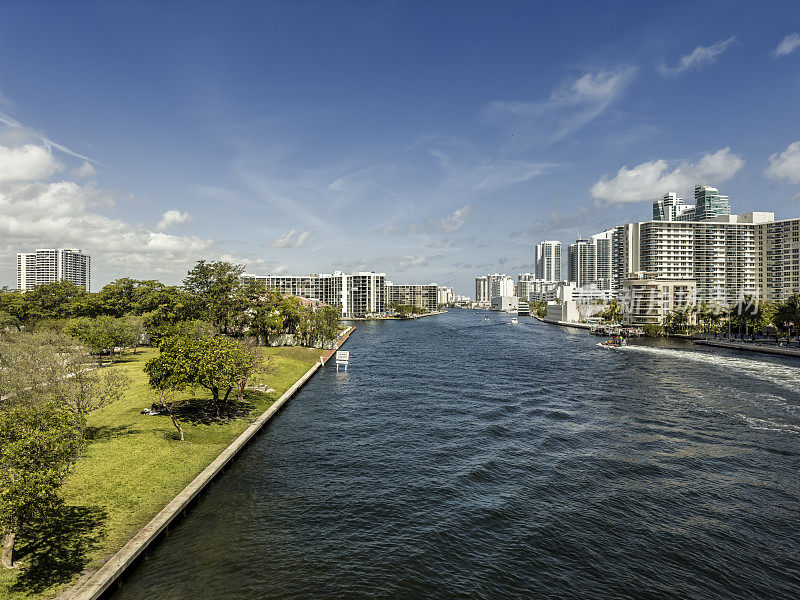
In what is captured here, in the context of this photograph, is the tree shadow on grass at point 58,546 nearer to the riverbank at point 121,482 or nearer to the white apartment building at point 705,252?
the riverbank at point 121,482

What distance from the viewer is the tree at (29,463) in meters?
13.6

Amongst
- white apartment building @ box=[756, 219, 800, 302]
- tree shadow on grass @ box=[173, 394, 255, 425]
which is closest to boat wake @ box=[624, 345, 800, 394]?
tree shadow on grass @ box=[173, 394, 255, 425]

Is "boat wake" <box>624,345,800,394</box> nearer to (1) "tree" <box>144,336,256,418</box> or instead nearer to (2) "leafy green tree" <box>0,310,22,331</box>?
(1) "tree" <box>144,336,256,418</box>

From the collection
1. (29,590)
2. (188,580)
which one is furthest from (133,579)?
(29,590)

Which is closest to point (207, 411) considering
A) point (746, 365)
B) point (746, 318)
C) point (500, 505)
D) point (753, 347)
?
point (500, 505)

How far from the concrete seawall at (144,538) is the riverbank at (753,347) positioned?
103066 millimetres

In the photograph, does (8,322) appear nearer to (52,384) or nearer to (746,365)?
(52,384)

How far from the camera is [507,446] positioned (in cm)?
3284

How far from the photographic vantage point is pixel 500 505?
23438 mm

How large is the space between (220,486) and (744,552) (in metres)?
26.8

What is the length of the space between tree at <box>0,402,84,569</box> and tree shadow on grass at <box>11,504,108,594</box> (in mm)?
723

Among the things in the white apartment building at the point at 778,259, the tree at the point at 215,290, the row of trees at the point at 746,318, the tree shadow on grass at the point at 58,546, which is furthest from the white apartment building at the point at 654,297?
the tree shadow on grass at the point at 58,546

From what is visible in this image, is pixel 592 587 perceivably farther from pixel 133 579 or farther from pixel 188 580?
pixel 133 579

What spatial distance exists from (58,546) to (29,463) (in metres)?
4.49
